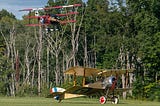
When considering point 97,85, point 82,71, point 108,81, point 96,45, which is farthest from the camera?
point 96,45

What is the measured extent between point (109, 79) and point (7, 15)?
3337 inches

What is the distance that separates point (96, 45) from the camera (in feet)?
241

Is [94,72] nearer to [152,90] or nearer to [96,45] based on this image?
[152,90]

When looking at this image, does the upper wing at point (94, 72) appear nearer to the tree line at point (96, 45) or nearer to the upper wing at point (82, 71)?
the upper wing at point (82, 71)

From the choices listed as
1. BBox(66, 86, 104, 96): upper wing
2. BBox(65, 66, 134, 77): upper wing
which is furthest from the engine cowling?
BBox(66, 86, 104, 96): upper wing

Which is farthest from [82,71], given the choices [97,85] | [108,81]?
[108,81]

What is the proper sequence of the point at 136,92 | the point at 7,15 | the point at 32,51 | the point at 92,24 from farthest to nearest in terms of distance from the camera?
1. the point at 7,15
2. the point at 32,51
3. the point at 92,24
4. the point at 136,92

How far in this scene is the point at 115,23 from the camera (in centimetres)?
6469

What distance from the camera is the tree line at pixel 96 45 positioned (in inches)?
2207

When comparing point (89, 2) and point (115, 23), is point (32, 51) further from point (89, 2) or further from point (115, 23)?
point (115, 23)

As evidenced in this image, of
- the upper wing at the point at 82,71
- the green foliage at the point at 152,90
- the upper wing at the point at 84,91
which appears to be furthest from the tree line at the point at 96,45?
the upper wing at the point at 82,71

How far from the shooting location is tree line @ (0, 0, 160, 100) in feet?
184

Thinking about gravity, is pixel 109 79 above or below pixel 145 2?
below

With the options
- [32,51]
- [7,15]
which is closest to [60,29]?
[32,51]
